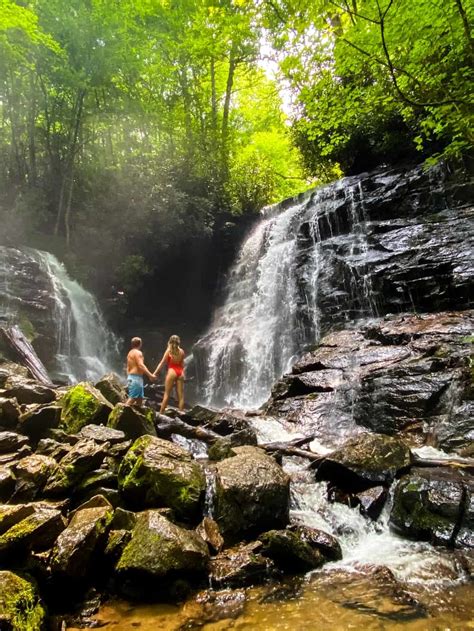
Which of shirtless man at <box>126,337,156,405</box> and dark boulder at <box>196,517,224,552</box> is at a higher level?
shirtless man at <box>126,337,156,405</box>

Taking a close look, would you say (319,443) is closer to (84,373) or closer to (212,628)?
(212,628)

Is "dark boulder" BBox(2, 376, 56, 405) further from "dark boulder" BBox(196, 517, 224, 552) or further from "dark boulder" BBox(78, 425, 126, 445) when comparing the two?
"dark boulder" BBox(196, 517, 224, 552)

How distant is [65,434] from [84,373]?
A: 8847 mm

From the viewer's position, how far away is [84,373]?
578 inches

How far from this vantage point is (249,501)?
16.5 ft

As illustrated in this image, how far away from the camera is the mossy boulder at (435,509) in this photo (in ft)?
15.7

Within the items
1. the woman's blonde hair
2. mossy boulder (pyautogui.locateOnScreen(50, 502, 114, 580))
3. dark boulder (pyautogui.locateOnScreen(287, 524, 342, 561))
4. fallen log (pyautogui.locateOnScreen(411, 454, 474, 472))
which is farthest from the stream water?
the woman's blonde hair

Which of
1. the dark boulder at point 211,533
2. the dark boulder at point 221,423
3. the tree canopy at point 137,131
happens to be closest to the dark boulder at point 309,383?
the dark boulder at point 221,423

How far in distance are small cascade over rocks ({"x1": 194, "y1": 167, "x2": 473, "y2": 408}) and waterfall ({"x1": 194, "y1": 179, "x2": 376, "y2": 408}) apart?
0.13 feet

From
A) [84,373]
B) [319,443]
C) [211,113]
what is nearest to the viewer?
[319,443]

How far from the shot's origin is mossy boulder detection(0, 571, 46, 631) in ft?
10.1

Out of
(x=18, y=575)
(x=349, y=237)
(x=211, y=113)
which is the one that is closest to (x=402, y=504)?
(x=18, y=575)

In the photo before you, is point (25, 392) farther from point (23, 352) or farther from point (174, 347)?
point (23, 352)

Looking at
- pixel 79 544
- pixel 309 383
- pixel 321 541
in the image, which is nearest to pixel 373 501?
pixel 321 541
